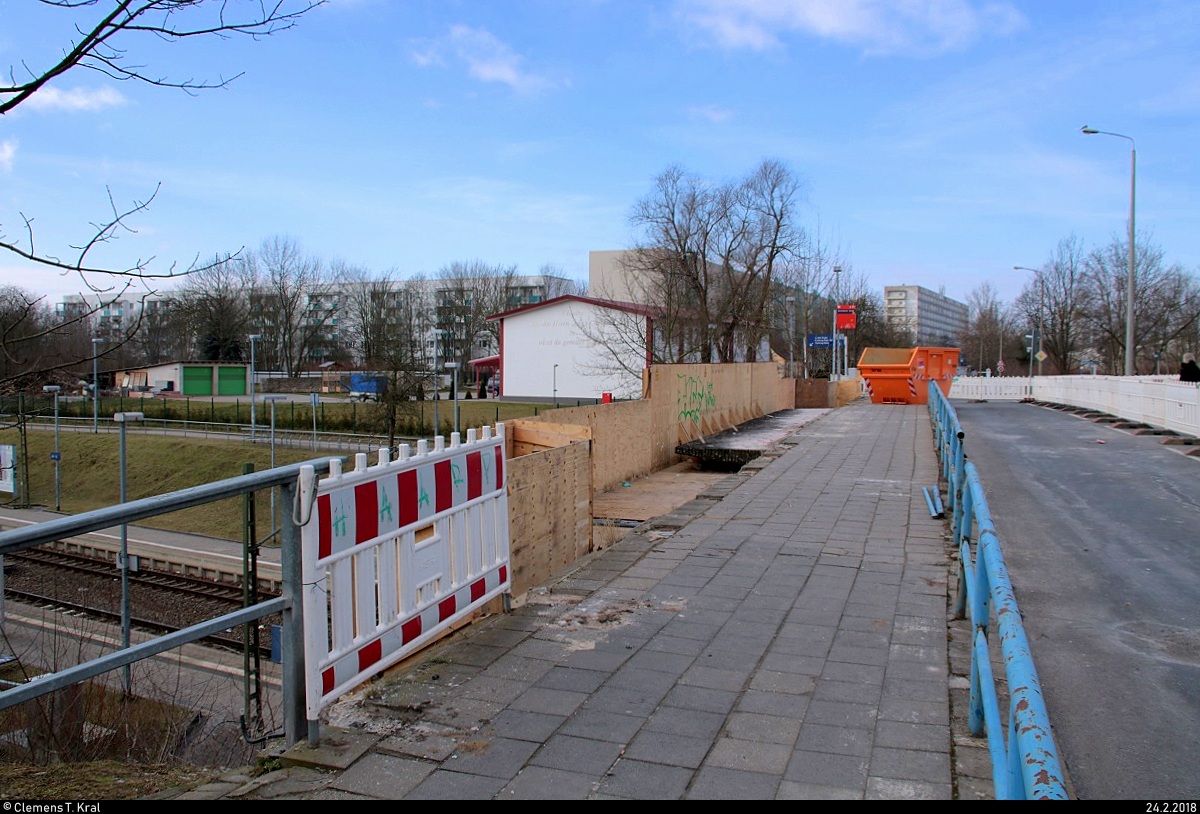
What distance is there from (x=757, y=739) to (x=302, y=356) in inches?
3174

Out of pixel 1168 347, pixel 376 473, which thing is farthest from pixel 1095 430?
pixel 1168 347

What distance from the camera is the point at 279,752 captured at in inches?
131

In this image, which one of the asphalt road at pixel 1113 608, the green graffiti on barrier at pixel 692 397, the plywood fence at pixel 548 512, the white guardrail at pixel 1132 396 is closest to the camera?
the asphalt road at pixel 1113 608

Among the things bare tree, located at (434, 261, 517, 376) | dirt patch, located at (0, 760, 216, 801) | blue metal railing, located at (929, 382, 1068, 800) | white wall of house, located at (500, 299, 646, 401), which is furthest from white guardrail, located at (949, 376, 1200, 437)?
bare tree, located at (434, 261, 517, 376)

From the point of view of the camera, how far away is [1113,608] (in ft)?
19.5

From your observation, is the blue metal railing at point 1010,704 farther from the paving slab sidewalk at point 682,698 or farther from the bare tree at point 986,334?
the bare tree at point 986,334

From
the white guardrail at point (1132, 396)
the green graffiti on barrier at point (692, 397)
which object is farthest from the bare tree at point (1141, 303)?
the green graffiti on barrier at point (692, 397)

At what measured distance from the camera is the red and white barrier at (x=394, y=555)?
346 cm

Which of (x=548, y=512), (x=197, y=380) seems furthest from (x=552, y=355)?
(x=548, y=512)

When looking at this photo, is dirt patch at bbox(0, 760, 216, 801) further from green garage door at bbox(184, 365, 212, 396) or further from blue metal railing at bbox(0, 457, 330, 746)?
green garage door at bbox(184, 365, 212, 396)

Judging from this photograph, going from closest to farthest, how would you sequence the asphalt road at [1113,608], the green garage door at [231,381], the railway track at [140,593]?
1. the asphalt road at [1113,608]
2. the railway track at [140,593]
3. the green garage door at [231,381]

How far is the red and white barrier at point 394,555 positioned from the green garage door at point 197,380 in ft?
236

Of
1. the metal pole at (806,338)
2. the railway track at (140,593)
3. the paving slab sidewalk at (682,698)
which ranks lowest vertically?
the railway track at (140,593)

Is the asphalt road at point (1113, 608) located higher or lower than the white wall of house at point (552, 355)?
lower
